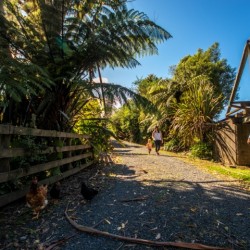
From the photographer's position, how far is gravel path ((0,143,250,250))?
2725 mm

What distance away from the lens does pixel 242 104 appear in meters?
8.46

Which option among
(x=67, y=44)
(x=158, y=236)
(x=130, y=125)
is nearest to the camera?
(x=158, y=236)

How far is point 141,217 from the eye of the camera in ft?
10.8

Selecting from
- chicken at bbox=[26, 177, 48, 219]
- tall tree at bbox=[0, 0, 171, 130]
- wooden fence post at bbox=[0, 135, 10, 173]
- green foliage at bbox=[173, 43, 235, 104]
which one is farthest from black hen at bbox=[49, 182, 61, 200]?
green foliage at bbox=[173, 43, 235, 104]

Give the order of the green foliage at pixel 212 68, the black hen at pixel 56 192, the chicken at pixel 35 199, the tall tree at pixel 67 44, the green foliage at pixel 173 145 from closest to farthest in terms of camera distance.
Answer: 1. the chicken at pixel 35 199
2. the black hen at pixel 56 192
3. the tall tree at pixel 67 44
4. the green foliage at pixel 173 145
5. the green foliage at pixel 212 68

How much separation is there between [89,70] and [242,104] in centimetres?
519

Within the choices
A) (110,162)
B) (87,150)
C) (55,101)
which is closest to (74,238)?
A: (55,101)

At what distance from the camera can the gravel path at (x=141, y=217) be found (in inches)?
107

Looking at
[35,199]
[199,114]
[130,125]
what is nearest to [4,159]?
[35,199]

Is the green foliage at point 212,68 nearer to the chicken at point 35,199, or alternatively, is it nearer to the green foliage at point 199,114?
the green foliage at point 199,114

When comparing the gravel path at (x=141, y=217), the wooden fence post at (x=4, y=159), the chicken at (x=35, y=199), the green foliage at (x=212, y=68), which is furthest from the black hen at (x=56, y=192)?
the green foliage at (x=212, y=68)

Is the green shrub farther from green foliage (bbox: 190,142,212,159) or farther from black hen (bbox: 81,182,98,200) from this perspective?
black hen (bbox: 81,182,98,200)

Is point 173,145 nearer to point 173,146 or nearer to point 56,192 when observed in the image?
point 173,146

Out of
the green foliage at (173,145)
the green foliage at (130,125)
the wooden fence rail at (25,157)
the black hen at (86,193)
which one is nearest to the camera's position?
the wooden fence rail at (25,157)
